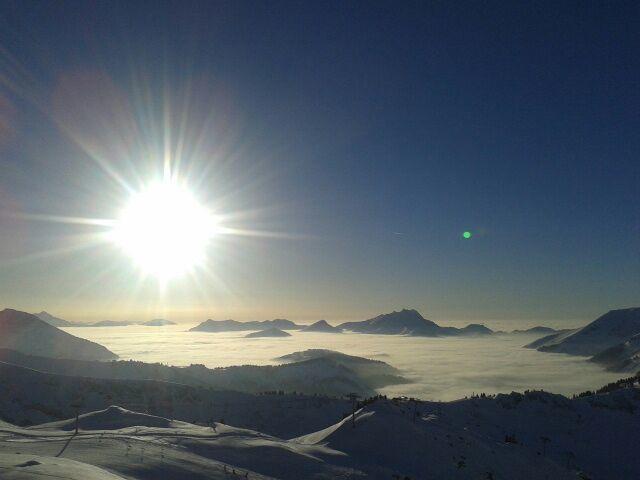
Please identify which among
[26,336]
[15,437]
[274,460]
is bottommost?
[274,460]

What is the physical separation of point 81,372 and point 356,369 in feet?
385

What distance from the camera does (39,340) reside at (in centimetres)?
16675

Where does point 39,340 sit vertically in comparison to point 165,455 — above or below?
above

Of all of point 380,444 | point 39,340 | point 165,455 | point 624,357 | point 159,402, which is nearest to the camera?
point 165,455

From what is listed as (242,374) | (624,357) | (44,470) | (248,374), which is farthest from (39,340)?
(624,357)

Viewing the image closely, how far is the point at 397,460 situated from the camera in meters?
25.4

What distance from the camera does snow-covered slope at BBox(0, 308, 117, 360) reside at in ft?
535

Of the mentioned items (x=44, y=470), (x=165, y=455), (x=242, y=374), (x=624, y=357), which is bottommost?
(x=624, y=357)

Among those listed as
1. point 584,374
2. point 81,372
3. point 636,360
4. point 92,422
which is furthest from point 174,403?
point 636,360

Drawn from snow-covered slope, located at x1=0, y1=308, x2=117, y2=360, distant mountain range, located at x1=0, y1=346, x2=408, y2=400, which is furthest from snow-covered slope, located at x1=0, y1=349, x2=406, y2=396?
snow-covered slope, located at x1=0, y1=308, x2=117, y2=360

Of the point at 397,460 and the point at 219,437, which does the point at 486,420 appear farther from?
the point at 219,437

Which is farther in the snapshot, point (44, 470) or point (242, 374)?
point (242, 374)

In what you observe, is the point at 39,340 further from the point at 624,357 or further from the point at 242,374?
the point at 624,357

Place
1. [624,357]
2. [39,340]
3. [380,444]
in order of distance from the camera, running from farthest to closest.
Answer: [624,357] → [39,340] → [380,444]
